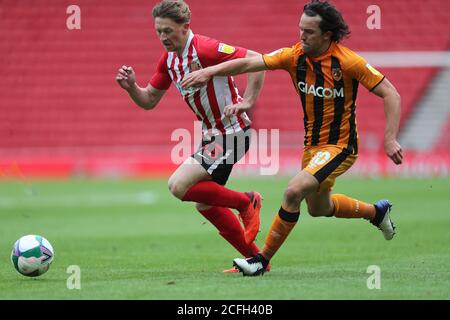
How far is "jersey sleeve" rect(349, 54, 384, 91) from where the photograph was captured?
6.77 m

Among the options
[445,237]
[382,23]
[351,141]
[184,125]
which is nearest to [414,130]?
[382,23]

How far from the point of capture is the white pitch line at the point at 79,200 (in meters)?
15.5

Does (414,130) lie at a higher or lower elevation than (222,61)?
lower

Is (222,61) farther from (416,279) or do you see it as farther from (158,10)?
(416,279)

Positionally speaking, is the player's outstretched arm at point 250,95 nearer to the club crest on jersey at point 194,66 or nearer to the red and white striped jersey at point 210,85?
the red and white striped jersey at point 210,85

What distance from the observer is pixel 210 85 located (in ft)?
24.5

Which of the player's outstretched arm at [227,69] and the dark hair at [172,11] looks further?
the dark hair at [172,11]

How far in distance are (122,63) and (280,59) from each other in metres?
18.2

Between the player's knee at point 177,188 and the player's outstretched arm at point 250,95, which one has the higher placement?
the player's outstretched arm at point 250,95

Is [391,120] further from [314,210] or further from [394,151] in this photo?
[314,210]

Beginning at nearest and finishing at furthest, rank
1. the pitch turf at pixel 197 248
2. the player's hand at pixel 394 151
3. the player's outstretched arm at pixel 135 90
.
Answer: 1. the pitch turf at pixel 197 248
2. the player's hand at pixel 394 151
3. the player's outstretched arm at pixel 135 90

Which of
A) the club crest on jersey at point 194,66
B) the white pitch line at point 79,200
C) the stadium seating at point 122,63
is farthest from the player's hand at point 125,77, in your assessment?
the stadium seating at point 122,63

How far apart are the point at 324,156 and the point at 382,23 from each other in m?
18.8

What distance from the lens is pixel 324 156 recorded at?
6.94m
